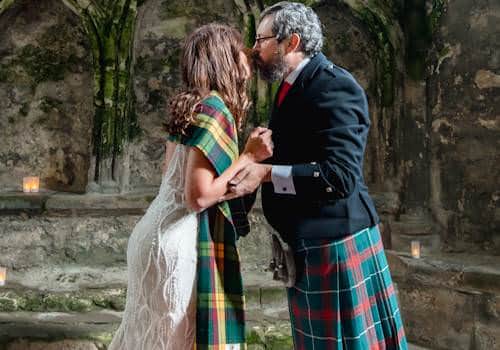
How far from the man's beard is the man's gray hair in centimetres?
6

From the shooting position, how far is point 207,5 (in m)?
3.95

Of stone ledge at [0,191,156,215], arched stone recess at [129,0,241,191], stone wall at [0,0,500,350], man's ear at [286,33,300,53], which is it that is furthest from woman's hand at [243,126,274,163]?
arched stone recess at [129,0,241,191]

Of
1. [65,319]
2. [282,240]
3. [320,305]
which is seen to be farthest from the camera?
[65,319]

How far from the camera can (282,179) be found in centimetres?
138

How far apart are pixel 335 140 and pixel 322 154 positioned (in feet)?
0.16

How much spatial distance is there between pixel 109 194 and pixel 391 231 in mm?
2044

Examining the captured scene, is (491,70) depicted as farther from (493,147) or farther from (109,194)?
(109,194)

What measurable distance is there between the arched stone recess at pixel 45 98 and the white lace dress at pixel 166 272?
8.24 ft

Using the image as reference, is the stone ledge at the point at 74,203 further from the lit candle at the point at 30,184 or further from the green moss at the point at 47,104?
the green moss at the point at 47,104

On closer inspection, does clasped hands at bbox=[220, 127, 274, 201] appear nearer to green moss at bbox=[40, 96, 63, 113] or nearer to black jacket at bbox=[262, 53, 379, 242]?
black jacket at bbox=[262, 53, 379, 242]

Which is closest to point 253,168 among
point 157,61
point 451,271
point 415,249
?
point 451,271

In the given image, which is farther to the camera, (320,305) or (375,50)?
(375,50)

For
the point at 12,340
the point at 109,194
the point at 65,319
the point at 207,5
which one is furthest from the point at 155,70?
the point at 12,340

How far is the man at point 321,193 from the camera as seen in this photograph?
138cm
